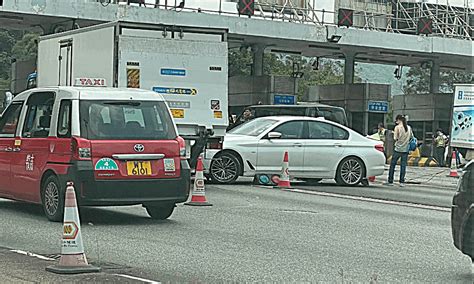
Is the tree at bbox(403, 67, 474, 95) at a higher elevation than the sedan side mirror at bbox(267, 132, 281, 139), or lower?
higher

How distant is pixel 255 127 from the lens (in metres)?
20.7

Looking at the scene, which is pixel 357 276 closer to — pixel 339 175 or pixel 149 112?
pixel 149 112

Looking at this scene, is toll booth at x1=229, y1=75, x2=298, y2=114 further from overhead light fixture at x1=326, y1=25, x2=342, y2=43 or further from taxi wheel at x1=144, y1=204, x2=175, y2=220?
taxi wheel at x1=144, y1=204, x2=175, y2=220

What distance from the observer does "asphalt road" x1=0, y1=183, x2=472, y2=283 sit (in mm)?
9352

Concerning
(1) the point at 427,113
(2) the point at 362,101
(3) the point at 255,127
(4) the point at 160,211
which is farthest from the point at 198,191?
(1) the point at 427,113

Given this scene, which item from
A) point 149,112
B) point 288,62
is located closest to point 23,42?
point 288,62

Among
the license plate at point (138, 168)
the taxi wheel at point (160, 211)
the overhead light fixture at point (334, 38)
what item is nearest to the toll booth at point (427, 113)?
the overhead light fixture at point (334, 38)

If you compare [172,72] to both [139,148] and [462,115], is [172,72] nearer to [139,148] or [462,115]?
[139,148]

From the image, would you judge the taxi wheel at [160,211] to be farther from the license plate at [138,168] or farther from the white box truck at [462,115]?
the white box truck at [462,115]

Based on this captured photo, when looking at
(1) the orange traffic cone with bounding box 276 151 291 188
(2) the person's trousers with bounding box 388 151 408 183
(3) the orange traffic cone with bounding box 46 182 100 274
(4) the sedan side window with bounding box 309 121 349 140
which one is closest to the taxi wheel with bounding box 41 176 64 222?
(3) the orange traffic cone with bounding box 46 182 100 274

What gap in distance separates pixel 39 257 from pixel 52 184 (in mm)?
2903

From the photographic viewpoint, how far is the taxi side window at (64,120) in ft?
41.4

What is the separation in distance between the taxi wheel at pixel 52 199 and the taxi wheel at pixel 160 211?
1.36m

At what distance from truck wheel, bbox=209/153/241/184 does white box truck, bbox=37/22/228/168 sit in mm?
737
